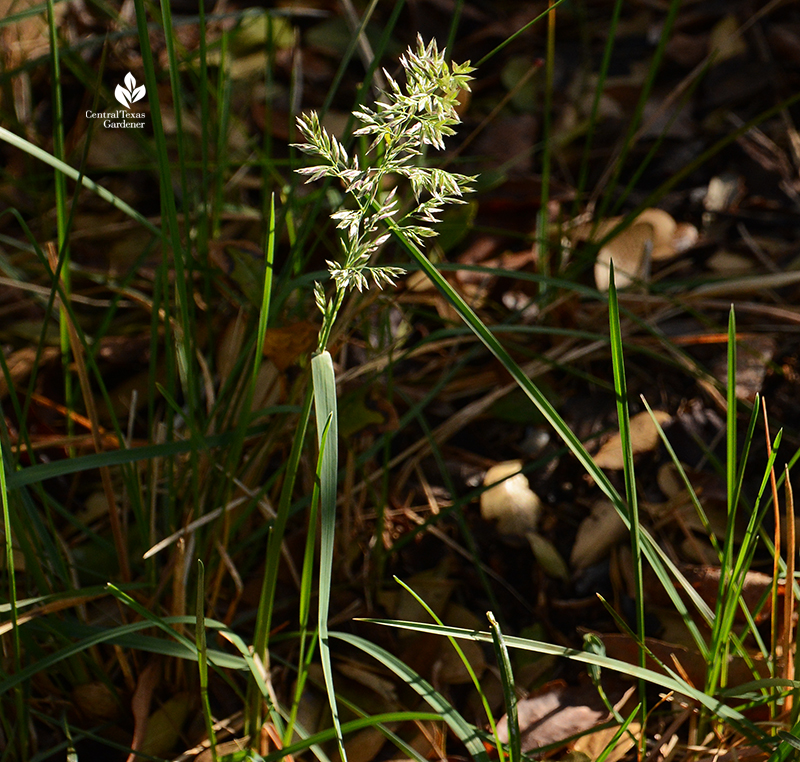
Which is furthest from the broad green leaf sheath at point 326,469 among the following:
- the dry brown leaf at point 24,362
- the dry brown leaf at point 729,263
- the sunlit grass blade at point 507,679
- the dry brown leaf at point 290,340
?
the dry brown leaf at point 729,263

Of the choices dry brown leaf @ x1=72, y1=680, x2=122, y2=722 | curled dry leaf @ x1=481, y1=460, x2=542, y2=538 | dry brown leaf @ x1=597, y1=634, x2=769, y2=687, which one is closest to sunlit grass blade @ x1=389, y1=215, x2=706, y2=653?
dry brown leaf @ x1=597, y1=634, x2=769, y2=687

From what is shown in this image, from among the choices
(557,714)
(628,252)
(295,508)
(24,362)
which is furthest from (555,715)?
(24,362)

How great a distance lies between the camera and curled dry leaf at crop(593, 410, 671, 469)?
1037 mm

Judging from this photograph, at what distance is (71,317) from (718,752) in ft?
2.57

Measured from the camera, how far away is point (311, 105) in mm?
1460

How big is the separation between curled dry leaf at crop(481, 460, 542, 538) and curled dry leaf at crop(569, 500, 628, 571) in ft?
0.22

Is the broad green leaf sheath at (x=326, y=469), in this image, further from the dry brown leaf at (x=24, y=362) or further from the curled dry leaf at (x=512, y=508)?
the dry brown leaf at (x=24, y=362)

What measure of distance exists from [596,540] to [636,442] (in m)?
0.16

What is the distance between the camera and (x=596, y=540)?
997mm

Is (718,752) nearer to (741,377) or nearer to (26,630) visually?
(741,377)

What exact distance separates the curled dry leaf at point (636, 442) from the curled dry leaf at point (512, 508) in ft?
0.37

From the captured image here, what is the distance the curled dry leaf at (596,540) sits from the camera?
1.00 m

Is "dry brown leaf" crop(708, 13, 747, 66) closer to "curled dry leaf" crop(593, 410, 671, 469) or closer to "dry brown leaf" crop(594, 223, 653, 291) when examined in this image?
"dry brown leaf" crop(594, 223, 653, 291)

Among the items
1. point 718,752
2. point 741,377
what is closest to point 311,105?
point 741,377
